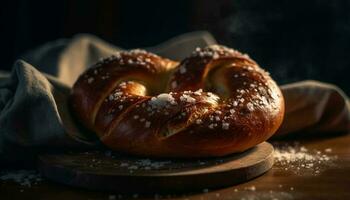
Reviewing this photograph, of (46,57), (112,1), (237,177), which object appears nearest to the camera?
(237,177)

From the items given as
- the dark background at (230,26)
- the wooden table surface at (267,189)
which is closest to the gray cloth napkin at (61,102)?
the wooden table surface at (267,189)

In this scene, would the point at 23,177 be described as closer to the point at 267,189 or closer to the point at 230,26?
the point at 267,189

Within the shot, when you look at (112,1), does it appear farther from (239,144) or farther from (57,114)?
(239,144)

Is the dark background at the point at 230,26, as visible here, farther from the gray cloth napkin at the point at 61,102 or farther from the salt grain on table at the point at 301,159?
the salt grain on table at the point at 301,159

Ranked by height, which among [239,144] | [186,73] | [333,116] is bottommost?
[333,116]

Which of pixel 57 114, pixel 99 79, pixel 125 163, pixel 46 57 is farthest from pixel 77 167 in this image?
pixel 46 57
